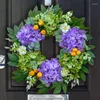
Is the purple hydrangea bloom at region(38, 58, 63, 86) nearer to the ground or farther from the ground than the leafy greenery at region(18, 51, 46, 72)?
nearer to the ground

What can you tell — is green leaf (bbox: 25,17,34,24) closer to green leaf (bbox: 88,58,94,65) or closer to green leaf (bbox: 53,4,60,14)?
green leaf (bbox: 53,4,60,14)

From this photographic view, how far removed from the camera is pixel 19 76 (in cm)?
180

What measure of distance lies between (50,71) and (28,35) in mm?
223

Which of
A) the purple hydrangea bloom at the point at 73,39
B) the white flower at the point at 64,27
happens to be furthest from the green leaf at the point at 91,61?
the white flower at the point at 64,27

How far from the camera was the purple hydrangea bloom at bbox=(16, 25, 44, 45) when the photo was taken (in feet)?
5.71

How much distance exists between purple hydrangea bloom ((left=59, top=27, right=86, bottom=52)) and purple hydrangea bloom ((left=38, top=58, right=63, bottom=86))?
0.36ft

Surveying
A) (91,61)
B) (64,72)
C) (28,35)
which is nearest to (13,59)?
(28,35)

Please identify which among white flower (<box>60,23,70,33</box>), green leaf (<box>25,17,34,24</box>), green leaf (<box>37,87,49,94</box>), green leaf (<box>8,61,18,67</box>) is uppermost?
green leaf (<box>25,17,34,24</box>)

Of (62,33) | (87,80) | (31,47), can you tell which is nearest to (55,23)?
(62,33)

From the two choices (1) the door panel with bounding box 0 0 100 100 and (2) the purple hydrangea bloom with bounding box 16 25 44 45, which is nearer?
(2) the purple hydrangea bloom with bounding box 16 25 44 45

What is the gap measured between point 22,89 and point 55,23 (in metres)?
0.42

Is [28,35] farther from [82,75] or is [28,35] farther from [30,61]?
[82,75]

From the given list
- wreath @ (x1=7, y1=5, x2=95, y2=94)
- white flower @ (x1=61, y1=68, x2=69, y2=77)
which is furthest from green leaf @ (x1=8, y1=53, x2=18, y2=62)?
white flower @ (x1=61, y1=68, x2=69, y2=77)

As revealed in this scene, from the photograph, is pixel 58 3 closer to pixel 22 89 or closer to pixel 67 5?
pixel 67 5
